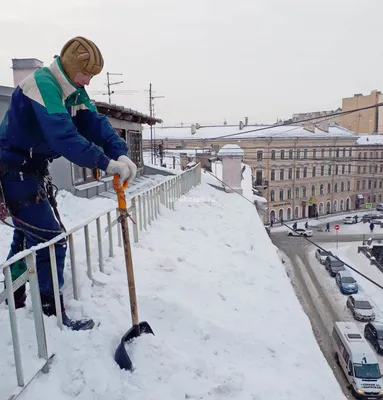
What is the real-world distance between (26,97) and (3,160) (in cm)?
59

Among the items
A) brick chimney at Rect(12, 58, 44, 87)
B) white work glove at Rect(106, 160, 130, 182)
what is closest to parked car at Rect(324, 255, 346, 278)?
brick chimney at Rect(12, 58, 44, 87)

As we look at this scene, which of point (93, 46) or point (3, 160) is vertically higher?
point (93, 46)

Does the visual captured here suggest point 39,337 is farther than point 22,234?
No

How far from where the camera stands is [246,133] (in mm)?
40688

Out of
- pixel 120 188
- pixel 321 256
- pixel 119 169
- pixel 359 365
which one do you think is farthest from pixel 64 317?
pixel 321 256

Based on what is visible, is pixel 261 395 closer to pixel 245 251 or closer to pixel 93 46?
pixel 93 46

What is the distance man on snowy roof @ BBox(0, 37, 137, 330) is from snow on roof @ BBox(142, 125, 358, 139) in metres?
38.0

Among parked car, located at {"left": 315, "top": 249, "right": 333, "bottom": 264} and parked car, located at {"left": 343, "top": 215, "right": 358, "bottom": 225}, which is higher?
parked car, located at {"left": 315, "top": 249, "right": 333, "bottom": 264}

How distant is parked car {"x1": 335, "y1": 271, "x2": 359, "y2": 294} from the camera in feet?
72.2

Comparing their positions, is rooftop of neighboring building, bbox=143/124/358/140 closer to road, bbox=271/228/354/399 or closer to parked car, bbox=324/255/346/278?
road, bbox=271/228/354/399

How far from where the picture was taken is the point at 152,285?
3885mm

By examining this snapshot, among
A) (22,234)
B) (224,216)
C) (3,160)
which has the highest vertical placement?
(3,160)

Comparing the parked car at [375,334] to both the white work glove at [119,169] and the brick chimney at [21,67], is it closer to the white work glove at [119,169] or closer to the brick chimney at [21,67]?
the white work glove at [119,169]

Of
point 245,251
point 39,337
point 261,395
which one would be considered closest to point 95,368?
point 39,337
